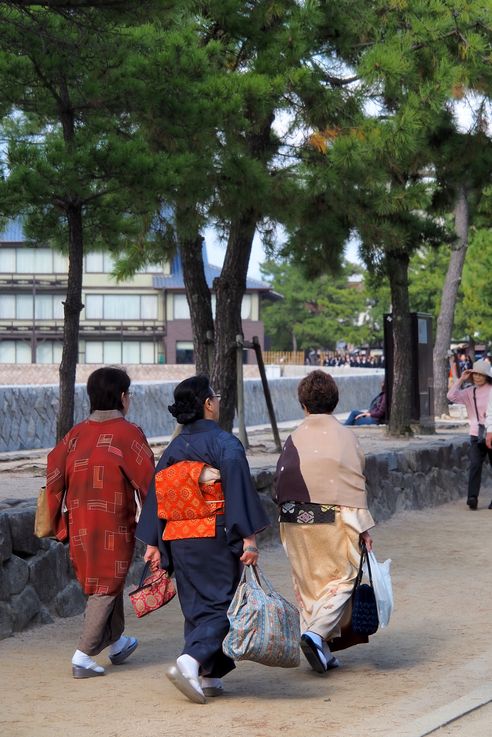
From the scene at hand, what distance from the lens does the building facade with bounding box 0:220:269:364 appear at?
58.3 meters

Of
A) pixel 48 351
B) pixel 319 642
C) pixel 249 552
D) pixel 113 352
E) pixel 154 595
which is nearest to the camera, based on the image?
pixel 249 552

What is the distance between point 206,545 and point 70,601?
2451mm

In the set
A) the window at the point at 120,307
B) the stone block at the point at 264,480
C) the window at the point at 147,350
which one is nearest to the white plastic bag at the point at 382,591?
the stone block at the point at 264,480

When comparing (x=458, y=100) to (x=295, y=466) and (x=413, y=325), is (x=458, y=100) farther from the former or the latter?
(x=295, y=466)

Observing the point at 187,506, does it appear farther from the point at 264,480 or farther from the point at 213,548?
the point at 264,480

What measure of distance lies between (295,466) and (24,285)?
53.0 meters

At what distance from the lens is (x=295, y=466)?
623 centimetres

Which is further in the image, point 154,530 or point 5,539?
point 5,539

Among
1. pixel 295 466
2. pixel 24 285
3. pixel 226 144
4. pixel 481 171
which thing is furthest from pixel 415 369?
pixel 24 285

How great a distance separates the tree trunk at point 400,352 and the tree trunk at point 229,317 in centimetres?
327

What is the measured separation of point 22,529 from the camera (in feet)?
23.7

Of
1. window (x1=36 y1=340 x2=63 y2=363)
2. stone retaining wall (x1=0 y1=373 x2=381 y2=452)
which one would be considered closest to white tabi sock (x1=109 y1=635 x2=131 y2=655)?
stone retaining wall (x1=0 y1=373 x2=381 y2=452)

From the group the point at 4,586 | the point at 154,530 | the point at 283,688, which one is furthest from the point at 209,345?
the point at 154,530

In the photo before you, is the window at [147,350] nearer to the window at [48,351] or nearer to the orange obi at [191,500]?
the window at [48,351]
